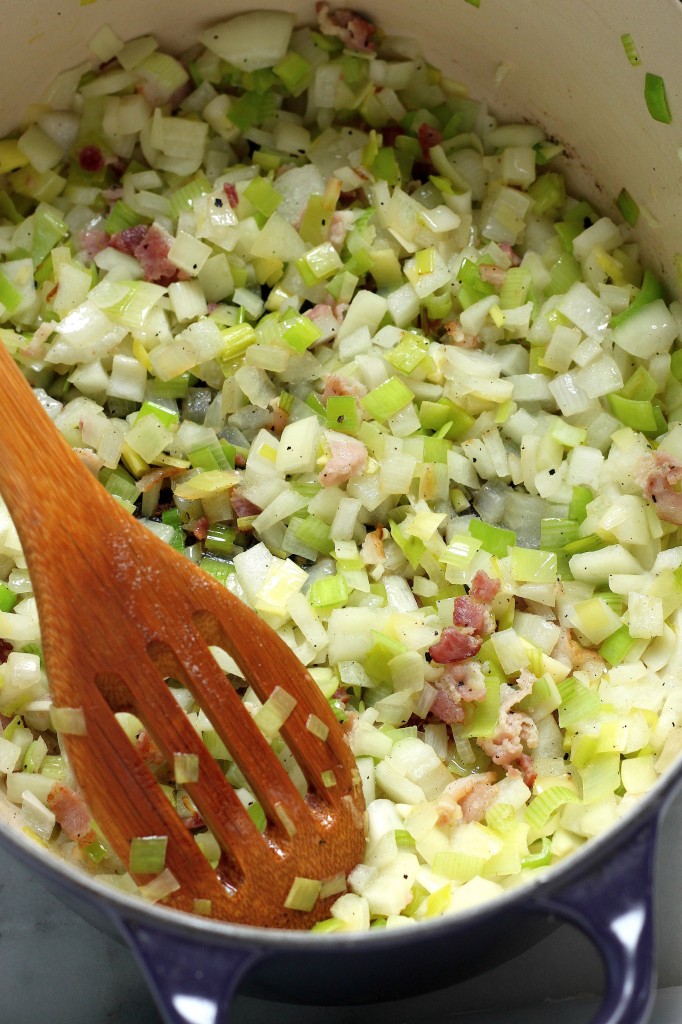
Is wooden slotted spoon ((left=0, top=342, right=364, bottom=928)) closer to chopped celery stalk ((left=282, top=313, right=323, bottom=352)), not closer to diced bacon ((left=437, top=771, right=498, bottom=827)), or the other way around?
diced bacon ((left=437, top=771, right=498, bottom=827))

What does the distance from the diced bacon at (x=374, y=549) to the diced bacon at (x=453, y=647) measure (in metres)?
0.17

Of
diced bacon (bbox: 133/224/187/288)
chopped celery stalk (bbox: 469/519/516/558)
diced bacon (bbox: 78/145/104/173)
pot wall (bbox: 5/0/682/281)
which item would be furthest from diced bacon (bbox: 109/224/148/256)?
chopped celery stalk (bbox: 469/519/516/558)

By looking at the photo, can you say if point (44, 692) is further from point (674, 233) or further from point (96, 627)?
point (674, 233)

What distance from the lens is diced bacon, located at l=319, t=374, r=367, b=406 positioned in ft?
5.29

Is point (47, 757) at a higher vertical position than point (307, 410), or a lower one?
lower

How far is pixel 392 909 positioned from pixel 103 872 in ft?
1.29

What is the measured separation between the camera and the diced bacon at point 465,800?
4.49ft

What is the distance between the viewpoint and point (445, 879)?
1.31 meters

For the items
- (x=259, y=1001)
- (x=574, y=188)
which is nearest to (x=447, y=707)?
(x=259, y=1001)

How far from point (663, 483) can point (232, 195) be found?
826 millimetres

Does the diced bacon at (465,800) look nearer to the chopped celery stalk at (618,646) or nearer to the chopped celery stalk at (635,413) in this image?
the chopped celery stalk at (618,646)

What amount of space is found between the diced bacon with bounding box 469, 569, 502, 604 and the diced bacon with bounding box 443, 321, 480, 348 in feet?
1.30

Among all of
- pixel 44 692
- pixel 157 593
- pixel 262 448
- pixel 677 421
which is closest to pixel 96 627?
pixel 157 593

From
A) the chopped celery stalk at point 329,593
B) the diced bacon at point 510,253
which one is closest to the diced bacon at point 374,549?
the chopped celery stalk at point 329,593
